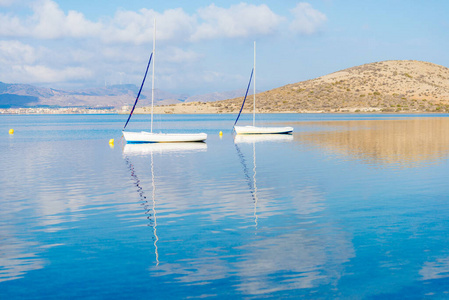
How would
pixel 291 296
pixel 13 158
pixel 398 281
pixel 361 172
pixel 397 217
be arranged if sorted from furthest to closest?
pixel 13 158, pixel 361 172, pixel 397 217, pixel 398 281, pixel 291 296

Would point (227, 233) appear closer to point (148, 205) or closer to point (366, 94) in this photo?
point (148, 205)

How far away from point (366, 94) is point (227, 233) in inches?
6591

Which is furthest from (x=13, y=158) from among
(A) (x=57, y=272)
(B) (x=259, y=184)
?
(A) (x=57, y=272)

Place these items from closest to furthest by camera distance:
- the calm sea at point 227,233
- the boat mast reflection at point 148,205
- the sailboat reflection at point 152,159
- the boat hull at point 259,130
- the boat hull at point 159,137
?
the calm sea at point 227,233 → the boat mast reflection at point 148,205 → the sailboat reflection at point 152,159 → the boat hull at point 159,137 → the boat hull at point 259,130

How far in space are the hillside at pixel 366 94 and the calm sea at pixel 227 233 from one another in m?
142

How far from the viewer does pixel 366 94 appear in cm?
17312

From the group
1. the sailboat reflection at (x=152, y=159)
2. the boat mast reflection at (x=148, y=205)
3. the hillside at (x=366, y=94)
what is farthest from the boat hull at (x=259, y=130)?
the hillside at (x=366, y=94)

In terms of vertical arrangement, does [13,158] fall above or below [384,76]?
below

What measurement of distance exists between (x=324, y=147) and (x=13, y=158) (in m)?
23.2

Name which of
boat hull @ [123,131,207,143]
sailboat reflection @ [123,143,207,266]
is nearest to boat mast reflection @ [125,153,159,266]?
sailboat reflection @ [123,143,207,266]

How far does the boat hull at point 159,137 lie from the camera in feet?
156

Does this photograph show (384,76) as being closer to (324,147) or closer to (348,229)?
(324,147)

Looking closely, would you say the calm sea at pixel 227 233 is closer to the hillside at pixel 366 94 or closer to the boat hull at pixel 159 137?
the boat hull at pixel 159 137

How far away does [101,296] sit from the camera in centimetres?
944
